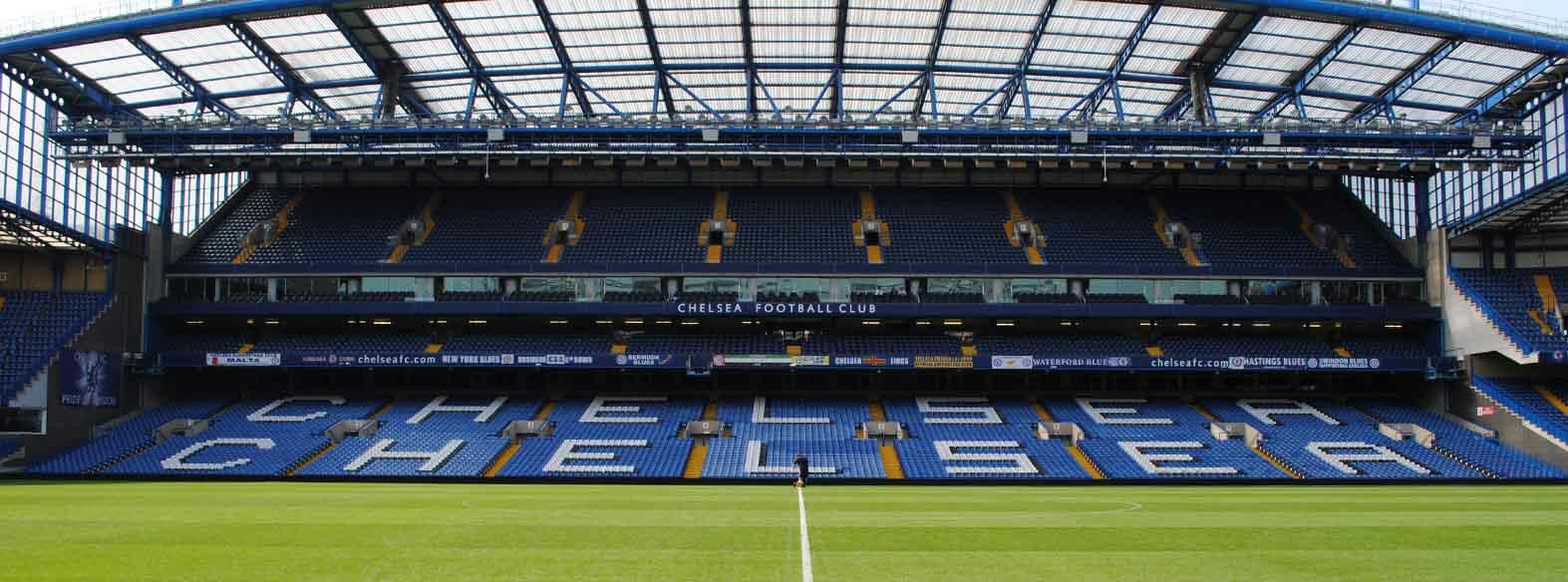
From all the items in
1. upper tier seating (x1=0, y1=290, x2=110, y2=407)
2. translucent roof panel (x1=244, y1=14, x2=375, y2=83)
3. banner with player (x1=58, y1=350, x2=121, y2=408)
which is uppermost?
translucent roof panel (x1=244, y1=14, x2=375, y2=83)

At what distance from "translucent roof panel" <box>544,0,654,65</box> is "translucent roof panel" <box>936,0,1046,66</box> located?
509 inches

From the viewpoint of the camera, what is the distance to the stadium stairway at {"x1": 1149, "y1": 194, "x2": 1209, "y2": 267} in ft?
173

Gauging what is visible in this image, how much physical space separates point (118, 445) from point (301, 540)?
35.1 metres

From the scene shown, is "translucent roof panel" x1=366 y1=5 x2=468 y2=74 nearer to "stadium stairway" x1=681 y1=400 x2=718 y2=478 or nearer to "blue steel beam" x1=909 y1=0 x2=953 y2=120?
"stadium stairway" x1=681 y1=400 x2=718 y2=478

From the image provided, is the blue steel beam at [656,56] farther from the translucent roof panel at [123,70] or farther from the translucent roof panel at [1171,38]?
the translucent roof panel at [123,70]

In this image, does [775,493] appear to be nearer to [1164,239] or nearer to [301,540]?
[301,540]

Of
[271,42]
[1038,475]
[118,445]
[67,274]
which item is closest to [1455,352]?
[1038,475]

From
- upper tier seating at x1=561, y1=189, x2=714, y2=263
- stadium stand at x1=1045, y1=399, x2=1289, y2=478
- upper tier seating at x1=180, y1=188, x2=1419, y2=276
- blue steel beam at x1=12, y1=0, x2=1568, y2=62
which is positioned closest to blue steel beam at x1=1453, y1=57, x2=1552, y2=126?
blue steel beam at x1=12, y1=0, x2=1568, y2=62

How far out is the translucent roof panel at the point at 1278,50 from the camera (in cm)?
4550

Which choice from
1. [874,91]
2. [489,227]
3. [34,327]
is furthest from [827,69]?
[34,327]

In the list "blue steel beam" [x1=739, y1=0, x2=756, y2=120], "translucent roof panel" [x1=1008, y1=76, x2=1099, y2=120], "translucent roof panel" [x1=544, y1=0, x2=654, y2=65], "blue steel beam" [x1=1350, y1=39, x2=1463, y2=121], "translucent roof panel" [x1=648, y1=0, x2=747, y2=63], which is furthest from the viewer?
"translucent roof panel" [x1=1008, y1=76, x2=1099, y2=120]

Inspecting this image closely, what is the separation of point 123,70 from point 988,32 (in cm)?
3583

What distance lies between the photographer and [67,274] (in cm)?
4900

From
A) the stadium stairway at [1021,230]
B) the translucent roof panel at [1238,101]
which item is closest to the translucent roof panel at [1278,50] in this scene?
the translucent roof panel at [1238,101]
